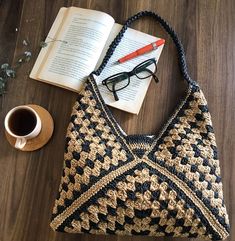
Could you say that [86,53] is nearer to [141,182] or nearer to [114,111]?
[114,111]

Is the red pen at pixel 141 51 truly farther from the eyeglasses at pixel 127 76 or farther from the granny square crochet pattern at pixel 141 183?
the granny square crochet pattern at pixel 141 183

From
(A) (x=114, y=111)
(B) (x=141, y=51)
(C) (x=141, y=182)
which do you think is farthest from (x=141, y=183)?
(B) (x=141, y=51)

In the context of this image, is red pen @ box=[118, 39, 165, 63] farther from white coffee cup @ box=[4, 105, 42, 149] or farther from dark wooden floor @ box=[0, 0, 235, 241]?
white coffee cup @ box=[4, 105, 42, 149]

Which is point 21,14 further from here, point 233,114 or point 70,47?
point 233,114

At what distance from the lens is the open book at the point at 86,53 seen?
2.72 ft

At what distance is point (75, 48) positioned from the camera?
858 millimetres

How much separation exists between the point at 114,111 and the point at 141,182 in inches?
7.6

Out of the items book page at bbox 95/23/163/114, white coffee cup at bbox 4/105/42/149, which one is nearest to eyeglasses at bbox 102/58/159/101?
book page at bbox 95/23/163/114

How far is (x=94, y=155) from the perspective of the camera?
0.72 metres

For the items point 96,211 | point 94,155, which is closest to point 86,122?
point 94,155

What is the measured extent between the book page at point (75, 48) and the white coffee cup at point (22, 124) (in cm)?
11

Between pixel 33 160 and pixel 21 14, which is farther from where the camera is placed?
pixel 21 14

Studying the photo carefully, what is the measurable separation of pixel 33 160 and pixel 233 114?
0.46 meters

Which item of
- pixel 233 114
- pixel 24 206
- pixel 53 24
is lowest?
pixel 24 206
